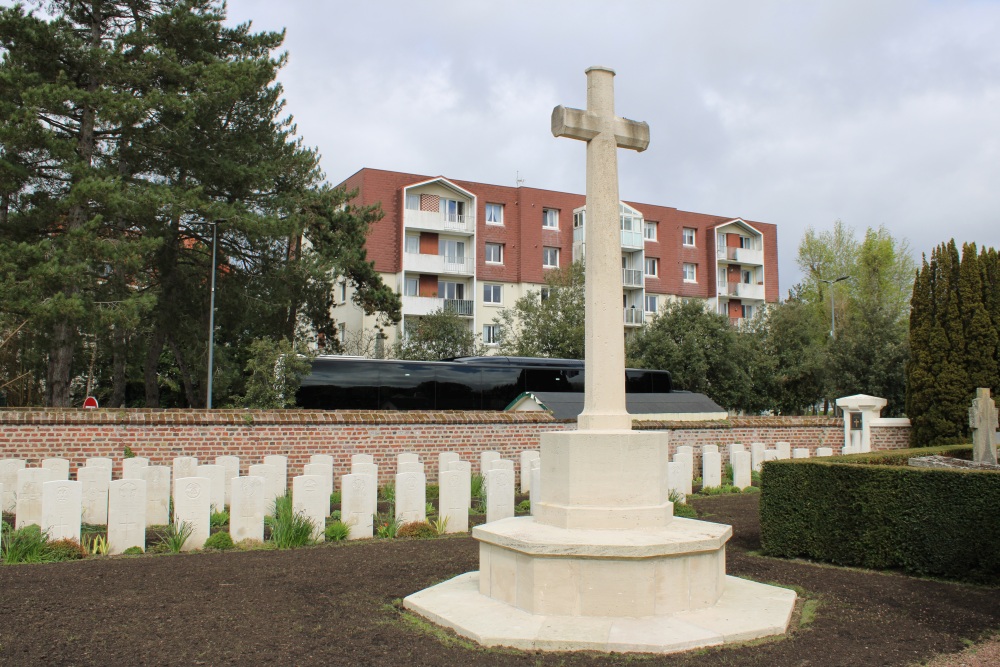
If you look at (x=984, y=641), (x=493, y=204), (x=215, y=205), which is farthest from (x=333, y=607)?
(x=493, y=204)

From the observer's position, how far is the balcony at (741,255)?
47656 millimetres

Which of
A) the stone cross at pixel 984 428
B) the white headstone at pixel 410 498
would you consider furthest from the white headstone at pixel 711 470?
the white headstone at pixel 410 498

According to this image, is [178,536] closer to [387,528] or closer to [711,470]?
[387,528]

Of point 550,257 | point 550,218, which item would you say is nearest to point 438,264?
point 550,257

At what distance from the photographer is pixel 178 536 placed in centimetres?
881

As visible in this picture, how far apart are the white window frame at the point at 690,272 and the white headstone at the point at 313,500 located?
3948cm

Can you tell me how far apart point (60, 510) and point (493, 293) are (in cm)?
3259

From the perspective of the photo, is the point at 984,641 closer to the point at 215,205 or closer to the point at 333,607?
the point at 333,607

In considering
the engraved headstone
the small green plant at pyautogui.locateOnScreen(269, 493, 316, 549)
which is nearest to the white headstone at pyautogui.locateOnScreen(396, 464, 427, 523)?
the engraved headstone

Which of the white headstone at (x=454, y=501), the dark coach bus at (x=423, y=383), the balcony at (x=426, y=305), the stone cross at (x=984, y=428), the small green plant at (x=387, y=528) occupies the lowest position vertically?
the small green plant at (x=387, y=528)

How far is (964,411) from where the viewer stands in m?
16.9

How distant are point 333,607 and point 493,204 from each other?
35512 mm

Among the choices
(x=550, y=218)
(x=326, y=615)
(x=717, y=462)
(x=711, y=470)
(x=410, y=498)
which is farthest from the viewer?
(x=550, y=218)

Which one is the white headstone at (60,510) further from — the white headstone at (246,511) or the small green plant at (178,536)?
the white headstone at (246,511)
